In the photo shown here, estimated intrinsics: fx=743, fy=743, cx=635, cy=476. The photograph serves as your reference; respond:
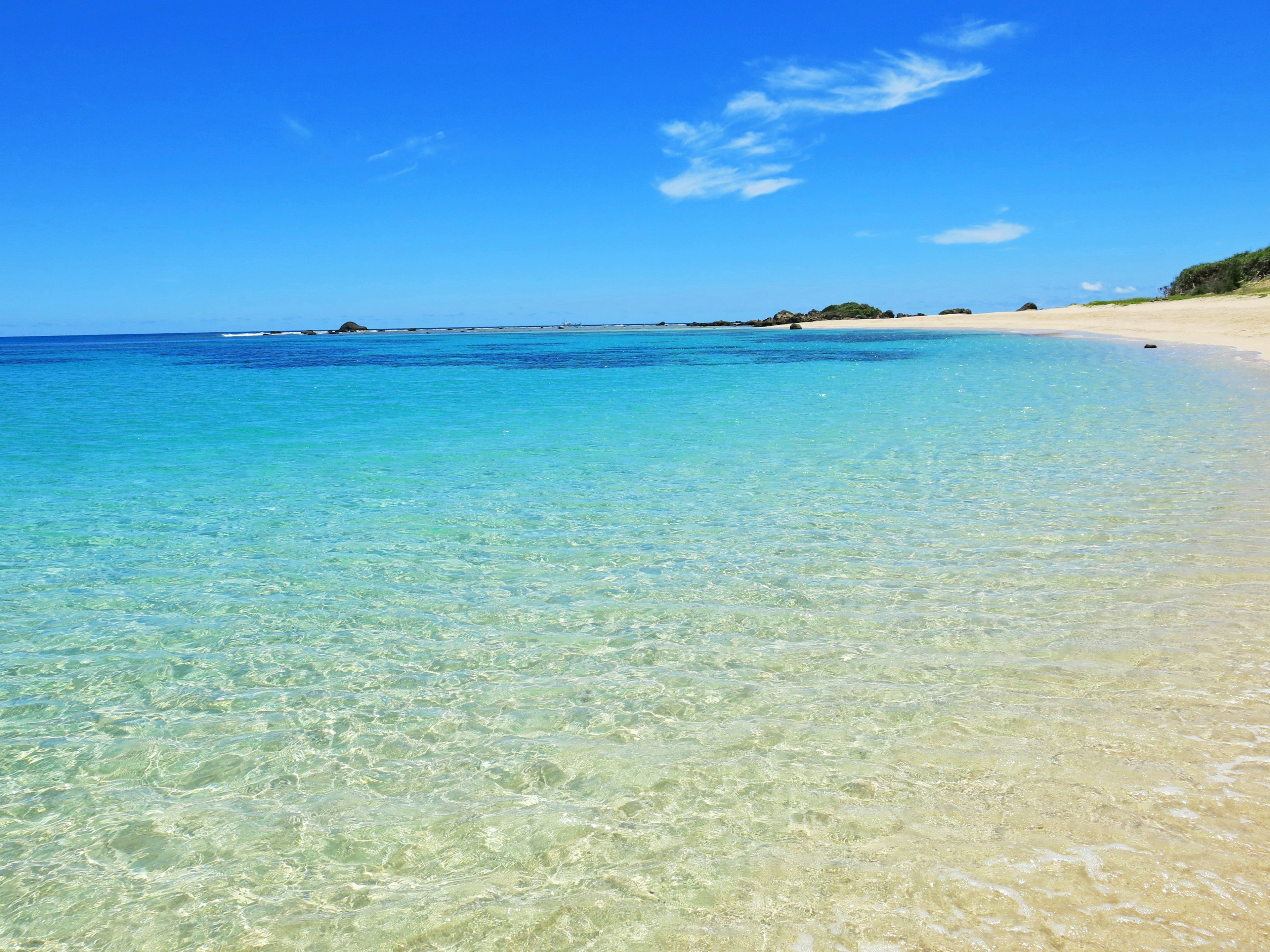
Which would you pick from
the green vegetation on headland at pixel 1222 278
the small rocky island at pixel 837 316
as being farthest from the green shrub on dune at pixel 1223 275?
the small rocky island at pixel 837 316

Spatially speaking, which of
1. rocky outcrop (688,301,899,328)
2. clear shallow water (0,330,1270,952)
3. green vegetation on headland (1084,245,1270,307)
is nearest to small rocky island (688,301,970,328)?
rocky outcrop (688,301,899,328)

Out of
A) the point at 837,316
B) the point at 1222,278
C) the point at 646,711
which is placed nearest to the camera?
the point at 646,711

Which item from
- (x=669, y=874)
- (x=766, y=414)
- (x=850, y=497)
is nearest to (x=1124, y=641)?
(x=669, y=874)

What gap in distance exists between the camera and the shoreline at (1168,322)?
41469 mm

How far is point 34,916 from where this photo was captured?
3295 mm

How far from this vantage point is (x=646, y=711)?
4898 mm

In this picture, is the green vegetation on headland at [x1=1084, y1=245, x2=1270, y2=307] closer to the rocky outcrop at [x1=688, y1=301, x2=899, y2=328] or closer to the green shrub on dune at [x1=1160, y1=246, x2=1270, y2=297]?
the green shrub on dune at [x1=1160, y1=246, x2=1270, y2=297]

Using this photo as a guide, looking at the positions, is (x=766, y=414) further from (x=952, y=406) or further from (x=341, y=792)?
(x=341, y=792)

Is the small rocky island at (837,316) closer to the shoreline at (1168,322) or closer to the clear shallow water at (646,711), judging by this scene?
the shoreline at (1168,322)

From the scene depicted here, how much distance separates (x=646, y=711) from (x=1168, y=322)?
67.0 m

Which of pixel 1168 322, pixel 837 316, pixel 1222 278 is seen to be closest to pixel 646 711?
pixel 1168 322

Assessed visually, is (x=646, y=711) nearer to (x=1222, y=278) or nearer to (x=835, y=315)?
(x=1222, y=278)

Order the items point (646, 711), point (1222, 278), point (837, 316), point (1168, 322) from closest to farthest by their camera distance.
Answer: point (646, 711)
point (1168, 322)
point (1222, 278)
point (837, 316)

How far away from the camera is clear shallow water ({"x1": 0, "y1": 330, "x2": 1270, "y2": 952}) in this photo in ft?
10.6
